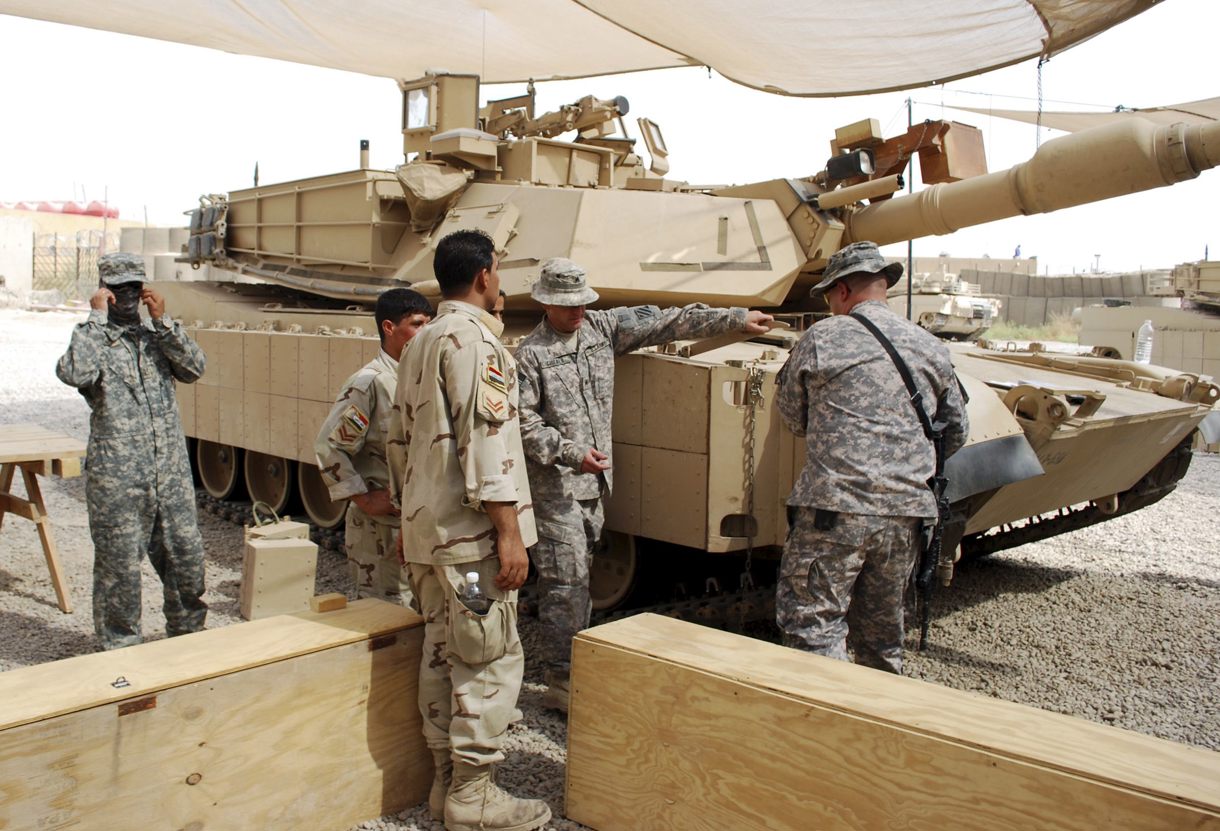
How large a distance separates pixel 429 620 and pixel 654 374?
81.8 inches

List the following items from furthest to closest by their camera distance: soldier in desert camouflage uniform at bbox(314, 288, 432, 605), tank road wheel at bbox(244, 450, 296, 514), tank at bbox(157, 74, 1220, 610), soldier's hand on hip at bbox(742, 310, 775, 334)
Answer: tank road wheel at bbox(244, 450, 296, 514) < tank at bbox(157, 74, 1220, 610) < soldier's hand on hip at bbox(742, 310, 775, 334) < soldier in desert camouflage uniform at bbox(314, 288, 432, 605)

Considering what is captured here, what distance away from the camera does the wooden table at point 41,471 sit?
5883 millimetres

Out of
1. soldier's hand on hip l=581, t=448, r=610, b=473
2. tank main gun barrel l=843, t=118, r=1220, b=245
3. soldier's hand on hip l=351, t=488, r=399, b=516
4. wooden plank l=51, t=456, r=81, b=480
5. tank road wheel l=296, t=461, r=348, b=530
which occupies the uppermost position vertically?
tank main gun barrel l=843, t=118, r=1220, b=245

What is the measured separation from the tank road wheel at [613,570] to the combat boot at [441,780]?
2.32m

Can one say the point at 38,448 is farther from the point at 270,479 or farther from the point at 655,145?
the point at 655,145

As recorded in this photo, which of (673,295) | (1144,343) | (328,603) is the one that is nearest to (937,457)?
(328,603)

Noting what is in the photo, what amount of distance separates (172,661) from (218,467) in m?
6.52

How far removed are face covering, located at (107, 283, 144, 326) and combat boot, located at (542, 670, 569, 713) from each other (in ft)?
8.00

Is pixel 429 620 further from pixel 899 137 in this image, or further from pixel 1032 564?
pixel 1032 564

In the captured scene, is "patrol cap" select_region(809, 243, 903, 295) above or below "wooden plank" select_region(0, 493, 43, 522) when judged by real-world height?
above

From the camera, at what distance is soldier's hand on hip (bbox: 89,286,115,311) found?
15.5ft

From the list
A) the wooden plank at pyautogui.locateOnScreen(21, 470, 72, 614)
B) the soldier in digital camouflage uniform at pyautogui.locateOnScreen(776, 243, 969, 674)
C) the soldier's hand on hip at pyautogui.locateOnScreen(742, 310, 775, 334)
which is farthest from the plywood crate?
the wooden plank at pyautogui.locateOnScreen(21, 470, 72, 614)

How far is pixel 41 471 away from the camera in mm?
6086

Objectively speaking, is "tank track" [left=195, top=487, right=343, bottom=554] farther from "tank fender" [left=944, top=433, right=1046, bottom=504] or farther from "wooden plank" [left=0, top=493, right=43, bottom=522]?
"tank fender" [left=944, top=433, right=1046, bottom=504]
